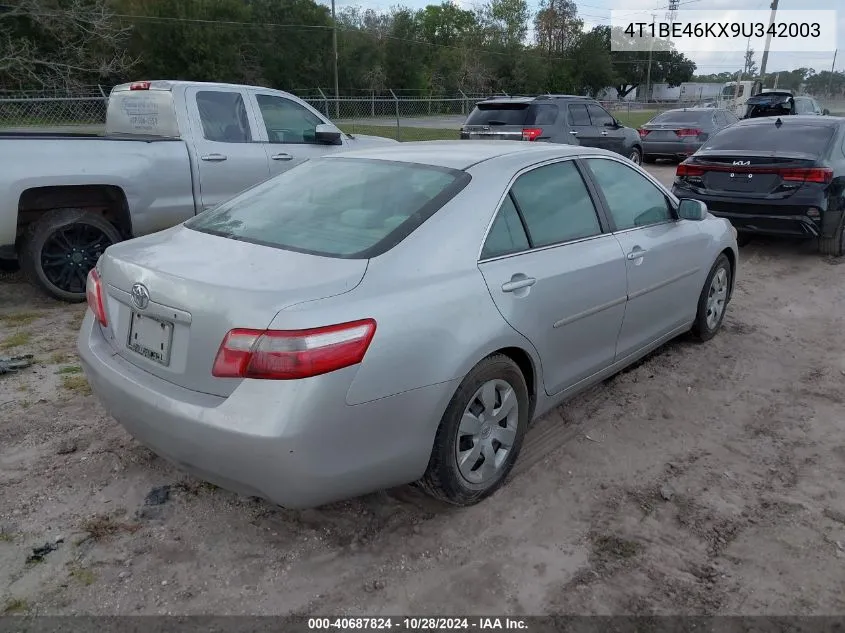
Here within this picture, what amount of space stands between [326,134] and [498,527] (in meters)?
5.15

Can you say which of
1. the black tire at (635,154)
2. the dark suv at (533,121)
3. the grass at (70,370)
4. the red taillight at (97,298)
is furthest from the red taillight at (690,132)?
the red taillight at (97,298)

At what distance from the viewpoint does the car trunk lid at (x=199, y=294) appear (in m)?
2.46

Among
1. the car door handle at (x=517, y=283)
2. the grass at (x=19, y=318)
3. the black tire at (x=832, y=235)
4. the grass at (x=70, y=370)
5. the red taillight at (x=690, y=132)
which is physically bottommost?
the grass at (x=70, y=370)

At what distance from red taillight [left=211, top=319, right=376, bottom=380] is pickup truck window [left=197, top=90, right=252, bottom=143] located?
4.75m

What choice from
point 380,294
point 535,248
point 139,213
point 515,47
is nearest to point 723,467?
point 535,248

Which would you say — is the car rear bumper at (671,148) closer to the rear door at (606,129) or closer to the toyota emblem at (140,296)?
the rear door at (606,129)

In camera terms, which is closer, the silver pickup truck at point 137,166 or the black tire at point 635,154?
the silver pickup truck at point 137,166

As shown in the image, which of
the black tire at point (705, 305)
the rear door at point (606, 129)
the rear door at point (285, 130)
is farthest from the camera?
the rear door at point (606, 129)

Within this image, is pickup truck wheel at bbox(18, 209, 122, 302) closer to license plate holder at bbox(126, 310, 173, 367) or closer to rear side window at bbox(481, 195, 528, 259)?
license plate holder at bbox(126, 310, 173, 367)

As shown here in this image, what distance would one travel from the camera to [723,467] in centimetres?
354

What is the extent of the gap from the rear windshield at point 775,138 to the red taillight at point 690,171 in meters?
0.40

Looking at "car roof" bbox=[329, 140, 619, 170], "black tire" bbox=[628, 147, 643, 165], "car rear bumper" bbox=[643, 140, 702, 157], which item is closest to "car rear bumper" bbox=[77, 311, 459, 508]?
"car roof" bbox=[329, 140, 619, 170]

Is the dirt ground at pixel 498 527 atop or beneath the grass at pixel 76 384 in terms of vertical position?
beneath

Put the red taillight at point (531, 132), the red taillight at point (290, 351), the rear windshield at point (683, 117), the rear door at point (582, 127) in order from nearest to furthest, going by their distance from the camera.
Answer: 1. the red taillight at point (290, 351)
2. the red taillight at point (531, 132)
3. the rear door at point (582, 127)
4. the rear windshield at point (683, 117)
